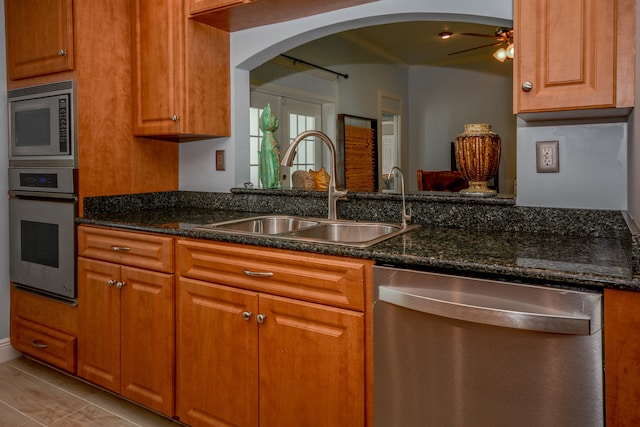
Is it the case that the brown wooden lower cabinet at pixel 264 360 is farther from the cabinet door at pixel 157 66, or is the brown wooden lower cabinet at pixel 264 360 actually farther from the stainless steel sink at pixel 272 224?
the cabinet door at pixel 157 66

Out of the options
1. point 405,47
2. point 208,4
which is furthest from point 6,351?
point 405,47

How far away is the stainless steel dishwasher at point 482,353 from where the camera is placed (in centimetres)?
108

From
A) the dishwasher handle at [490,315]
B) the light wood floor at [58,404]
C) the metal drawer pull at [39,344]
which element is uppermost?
the dishwasher handle at [490,315]

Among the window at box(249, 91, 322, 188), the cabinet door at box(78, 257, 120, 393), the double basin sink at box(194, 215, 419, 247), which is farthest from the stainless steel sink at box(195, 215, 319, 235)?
the window at box(249, 91, 322, 188)

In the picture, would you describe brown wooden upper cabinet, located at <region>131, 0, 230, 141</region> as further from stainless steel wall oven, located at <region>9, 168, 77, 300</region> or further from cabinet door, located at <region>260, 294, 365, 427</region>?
cabinet door, located at <region>260, 294, 365, 427</region>

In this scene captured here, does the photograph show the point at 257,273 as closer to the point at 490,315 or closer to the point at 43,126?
the point at 490,315

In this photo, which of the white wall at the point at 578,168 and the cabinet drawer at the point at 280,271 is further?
the white wall at the point at 578,168

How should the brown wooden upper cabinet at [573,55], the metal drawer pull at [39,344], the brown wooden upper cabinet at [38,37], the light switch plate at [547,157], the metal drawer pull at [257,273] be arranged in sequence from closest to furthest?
the brown wooden upper cabinet at [573,55] → the metal drawer pull at [257,273] → the light switch plate at [547,157] → the brown wooden upper cabinet at [38,37] → the metal drawer pull at [39,344]

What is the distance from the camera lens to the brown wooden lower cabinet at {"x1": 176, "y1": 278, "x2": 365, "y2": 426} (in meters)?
1.46

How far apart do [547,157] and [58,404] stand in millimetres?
2393

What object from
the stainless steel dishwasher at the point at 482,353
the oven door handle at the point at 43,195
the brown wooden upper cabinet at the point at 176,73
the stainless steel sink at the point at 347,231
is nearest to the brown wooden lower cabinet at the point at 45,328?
the oven door handle at the point at 43,195

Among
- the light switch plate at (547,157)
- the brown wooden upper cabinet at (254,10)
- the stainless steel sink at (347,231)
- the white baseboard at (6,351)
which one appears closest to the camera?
the light switch plate at (547,157)

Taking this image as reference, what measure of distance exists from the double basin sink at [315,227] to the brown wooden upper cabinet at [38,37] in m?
1.15

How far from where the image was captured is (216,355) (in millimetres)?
1757
